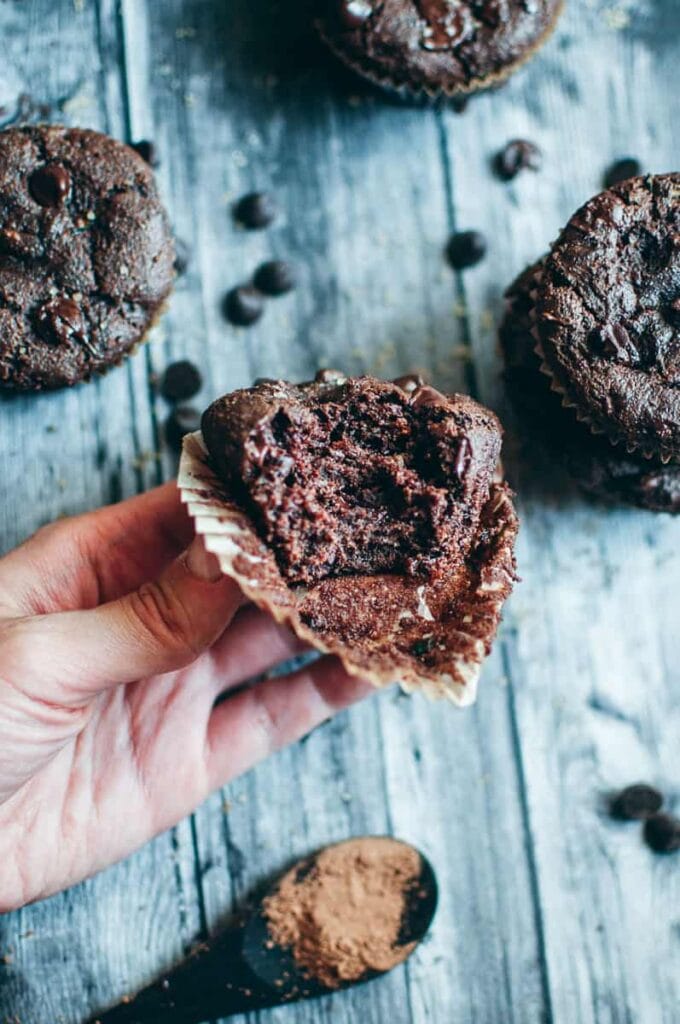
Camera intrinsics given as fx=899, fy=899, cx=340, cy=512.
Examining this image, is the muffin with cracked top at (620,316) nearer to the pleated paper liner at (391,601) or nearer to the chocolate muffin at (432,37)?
the pleated paper liner at (391,601)

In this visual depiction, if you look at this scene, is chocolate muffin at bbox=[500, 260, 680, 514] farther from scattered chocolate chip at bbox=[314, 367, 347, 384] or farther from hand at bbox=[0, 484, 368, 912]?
hand at bbox=[0, 484, 368, 912]

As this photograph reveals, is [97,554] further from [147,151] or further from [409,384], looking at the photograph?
[147,151]

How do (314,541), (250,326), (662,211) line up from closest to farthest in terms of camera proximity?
(314,541)
(662,211)
(250,326)

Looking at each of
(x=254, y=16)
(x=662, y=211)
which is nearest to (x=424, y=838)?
(x=662, y=211)

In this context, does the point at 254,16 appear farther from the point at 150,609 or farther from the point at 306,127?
the point at 150,609

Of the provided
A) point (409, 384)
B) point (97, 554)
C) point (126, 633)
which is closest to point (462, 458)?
point (409, 384)

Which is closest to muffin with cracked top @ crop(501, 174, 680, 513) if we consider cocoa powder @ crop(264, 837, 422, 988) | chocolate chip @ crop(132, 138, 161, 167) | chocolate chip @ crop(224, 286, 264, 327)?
chocolate chip @ crop(224, 286, 264, 327)
